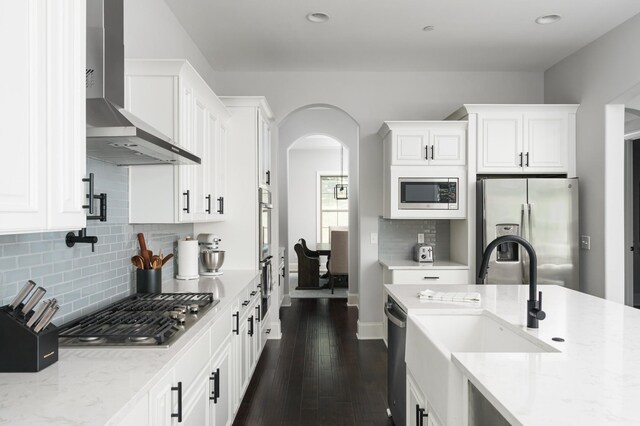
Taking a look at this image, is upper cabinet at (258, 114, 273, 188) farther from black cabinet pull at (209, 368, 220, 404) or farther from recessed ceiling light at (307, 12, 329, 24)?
black cabinet pull at (209, 368, 220, 404)

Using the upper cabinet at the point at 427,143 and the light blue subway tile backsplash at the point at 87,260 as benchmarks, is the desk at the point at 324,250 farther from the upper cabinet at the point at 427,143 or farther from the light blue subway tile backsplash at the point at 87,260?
the light blue subway tile backsplash at the point at 87,260

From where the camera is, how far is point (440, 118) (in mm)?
4949

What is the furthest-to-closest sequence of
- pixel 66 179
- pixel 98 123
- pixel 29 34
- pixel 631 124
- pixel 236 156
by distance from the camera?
pixel 631 124
pixel 236 156
pixel 98 123
pixel 66 179
pixel 29 34

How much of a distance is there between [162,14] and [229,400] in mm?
2747

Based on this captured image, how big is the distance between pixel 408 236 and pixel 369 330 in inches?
45.2

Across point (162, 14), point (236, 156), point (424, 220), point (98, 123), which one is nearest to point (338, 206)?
point (424, 220)

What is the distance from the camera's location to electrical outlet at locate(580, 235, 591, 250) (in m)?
4.13

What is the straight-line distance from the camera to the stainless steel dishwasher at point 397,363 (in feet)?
7.82

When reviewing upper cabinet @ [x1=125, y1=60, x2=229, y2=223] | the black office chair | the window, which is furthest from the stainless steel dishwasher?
the window

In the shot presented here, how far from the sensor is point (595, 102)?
159 inches

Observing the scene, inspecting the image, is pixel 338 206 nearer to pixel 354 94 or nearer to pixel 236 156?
pixel 354 94

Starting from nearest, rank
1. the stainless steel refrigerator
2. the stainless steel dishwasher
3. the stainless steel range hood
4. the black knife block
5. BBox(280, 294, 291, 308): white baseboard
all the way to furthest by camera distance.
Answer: the black knife block < the stainless steel range hood < the stainless steel dishwasher < the stainless steel refrigerator < BBox(280, 294, 291, 308): white baseboard

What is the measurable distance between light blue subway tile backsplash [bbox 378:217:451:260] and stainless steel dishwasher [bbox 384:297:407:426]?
223 cm

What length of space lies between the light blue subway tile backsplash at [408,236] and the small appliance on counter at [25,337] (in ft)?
12.8
